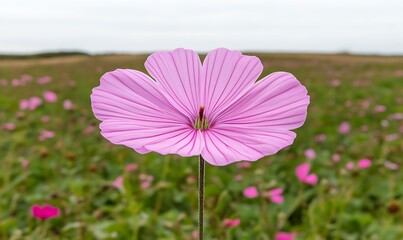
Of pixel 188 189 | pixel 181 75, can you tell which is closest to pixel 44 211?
pixel 188 189

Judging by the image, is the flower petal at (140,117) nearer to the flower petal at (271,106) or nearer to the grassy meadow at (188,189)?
the flower petal at (271,106)

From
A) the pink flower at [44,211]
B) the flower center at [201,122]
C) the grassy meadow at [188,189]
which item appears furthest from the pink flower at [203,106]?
the pink flower at [44,211]

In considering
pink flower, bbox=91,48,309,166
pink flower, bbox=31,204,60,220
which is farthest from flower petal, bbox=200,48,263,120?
pink flower, bbox=31,204,60,220

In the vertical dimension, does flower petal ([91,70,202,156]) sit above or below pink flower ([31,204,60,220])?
above

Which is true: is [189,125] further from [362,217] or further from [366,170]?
[366,170]

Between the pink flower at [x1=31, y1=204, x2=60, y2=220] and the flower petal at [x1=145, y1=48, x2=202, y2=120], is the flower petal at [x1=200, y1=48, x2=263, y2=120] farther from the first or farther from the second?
the pink flower at [x1=31, y1=204, x2=60, y2=220]
